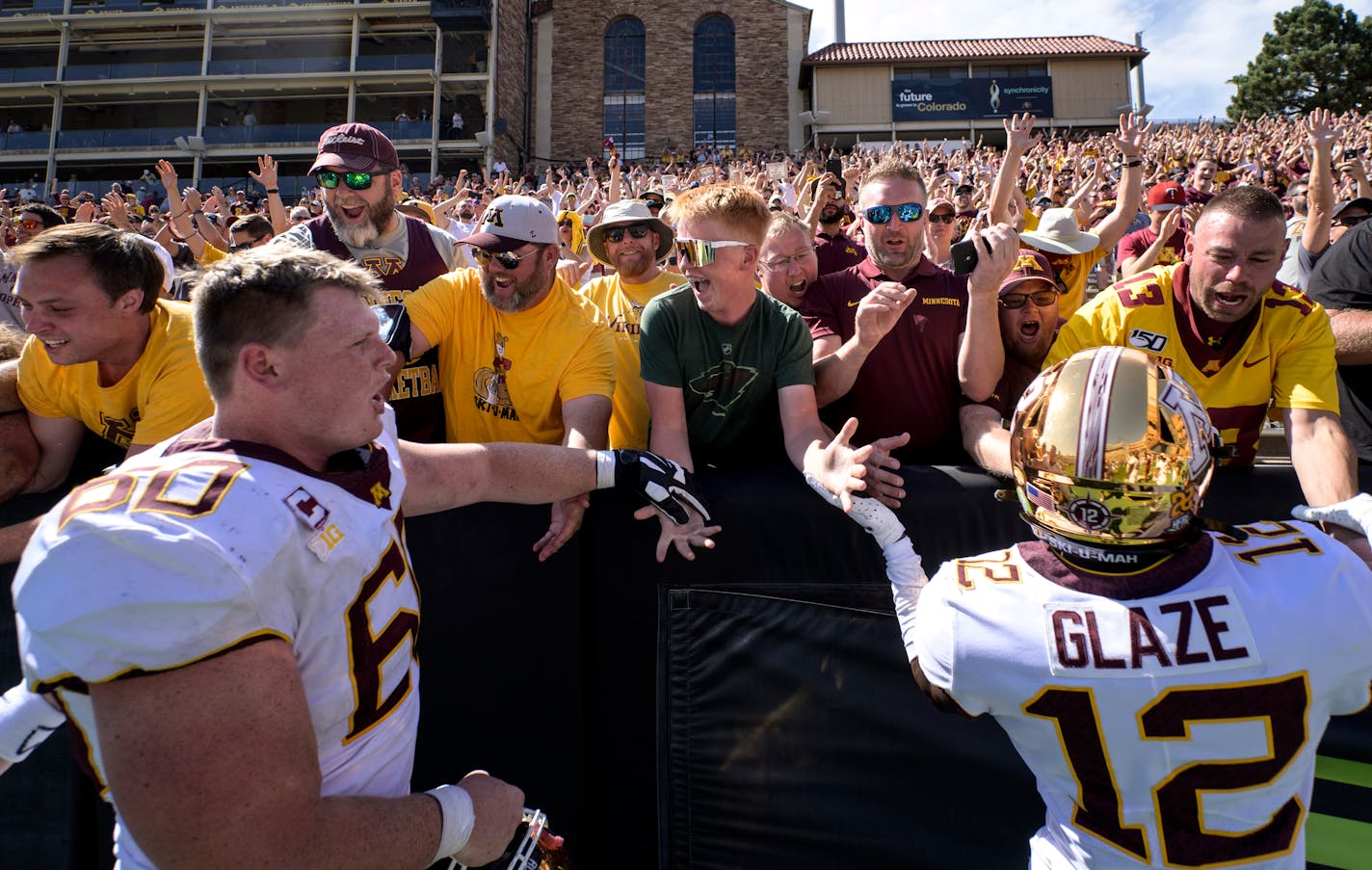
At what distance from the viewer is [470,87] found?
37.6 metres

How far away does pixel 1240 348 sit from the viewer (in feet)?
10.3

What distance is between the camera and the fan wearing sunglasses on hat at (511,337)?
3486 millimetres

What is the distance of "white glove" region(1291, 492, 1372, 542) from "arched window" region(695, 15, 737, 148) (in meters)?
41.0

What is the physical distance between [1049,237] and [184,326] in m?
4.22

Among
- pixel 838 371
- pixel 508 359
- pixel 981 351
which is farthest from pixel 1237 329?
pixel 508 359

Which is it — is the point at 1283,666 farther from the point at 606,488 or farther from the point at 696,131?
the point at 696,131

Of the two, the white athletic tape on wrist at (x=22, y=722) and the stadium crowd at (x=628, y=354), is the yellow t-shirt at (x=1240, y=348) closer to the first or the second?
the stadium crowd at (x=628, y=354)

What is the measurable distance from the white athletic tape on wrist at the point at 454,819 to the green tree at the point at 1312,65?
191 ft

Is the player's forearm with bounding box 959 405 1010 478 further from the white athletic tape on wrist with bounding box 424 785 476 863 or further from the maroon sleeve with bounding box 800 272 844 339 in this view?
the white athletic tape on wrist with bounding box 424 785 476 863

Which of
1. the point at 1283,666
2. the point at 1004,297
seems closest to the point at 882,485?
the point at 1283,666

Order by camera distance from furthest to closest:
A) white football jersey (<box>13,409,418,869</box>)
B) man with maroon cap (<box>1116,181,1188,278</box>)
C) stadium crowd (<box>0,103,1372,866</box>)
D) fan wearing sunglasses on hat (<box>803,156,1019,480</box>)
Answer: man with maroon cap (<box>1116,181,1188,278</box>), fan wearing sunglasses on hat (<box>803,156,1019,480</box>), stadium crowd (<box>0,103,1372,866</box>), white football jersey (<box>13,409,418,869</box>)

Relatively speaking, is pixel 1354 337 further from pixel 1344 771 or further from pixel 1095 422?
pixel 1095 422

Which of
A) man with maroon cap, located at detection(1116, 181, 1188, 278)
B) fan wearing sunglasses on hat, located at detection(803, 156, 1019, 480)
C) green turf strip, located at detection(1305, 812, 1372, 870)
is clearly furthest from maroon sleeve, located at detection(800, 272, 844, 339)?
man with maroon cap, located at detection(1116, 181, 1188, 278)

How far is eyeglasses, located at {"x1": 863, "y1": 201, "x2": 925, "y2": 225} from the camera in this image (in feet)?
12.6
